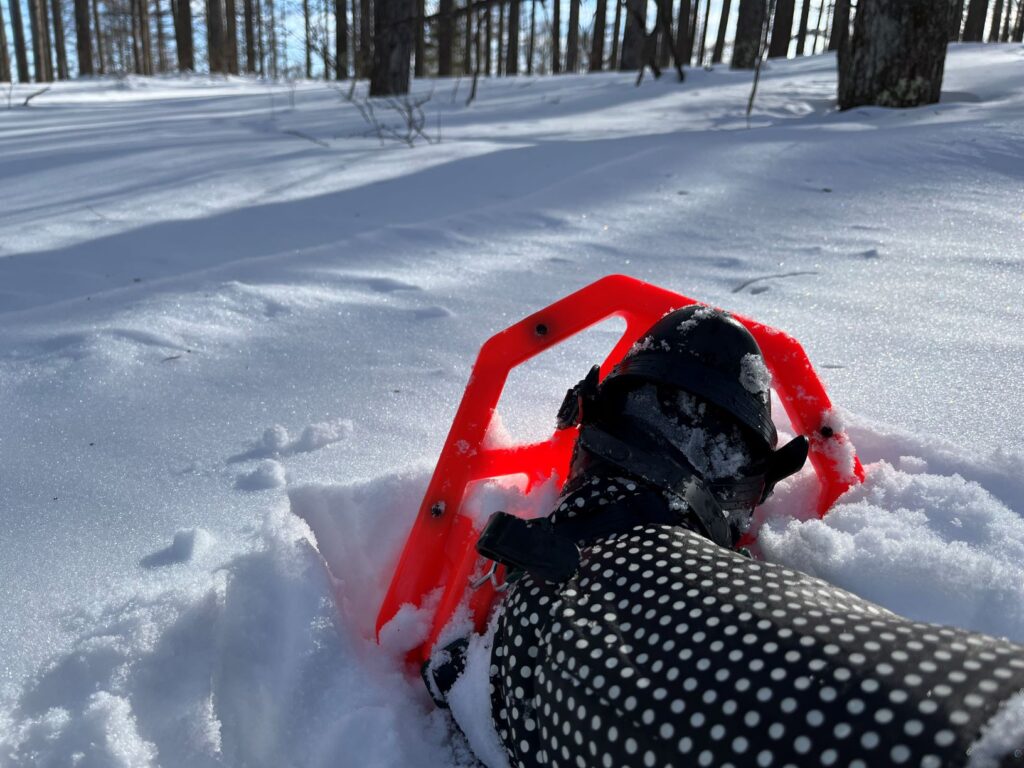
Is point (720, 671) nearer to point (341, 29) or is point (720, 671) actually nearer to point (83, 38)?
point (341, 29)

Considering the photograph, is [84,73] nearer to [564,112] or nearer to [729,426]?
[564,112]

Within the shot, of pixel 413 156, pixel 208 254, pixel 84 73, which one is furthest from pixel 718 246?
pixel 84 73

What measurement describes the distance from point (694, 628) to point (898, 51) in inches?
125

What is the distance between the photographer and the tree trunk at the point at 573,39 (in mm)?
14320

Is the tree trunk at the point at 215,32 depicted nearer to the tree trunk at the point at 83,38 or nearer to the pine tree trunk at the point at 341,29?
the tree trunk at the point at 83,38

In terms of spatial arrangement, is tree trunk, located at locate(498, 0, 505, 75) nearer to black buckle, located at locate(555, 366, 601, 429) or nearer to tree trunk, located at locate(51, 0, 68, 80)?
tree trunk, located at locate(51, 0, 68, 80)

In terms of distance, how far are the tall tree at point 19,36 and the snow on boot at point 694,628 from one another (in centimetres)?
1856

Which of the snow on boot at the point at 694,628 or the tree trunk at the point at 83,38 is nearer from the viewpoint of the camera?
the snow on boot at the point at 694,628

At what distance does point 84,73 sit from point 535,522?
14564mm

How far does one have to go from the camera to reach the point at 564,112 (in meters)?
4.24

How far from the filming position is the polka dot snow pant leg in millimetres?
481

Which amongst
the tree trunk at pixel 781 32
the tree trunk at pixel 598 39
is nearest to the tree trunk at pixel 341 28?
the tree trunk at pixel 598 39

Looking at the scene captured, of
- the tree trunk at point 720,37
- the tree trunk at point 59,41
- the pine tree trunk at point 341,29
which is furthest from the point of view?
the tree trunk at point 59,41

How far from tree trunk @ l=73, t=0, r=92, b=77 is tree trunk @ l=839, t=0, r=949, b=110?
12.7m
